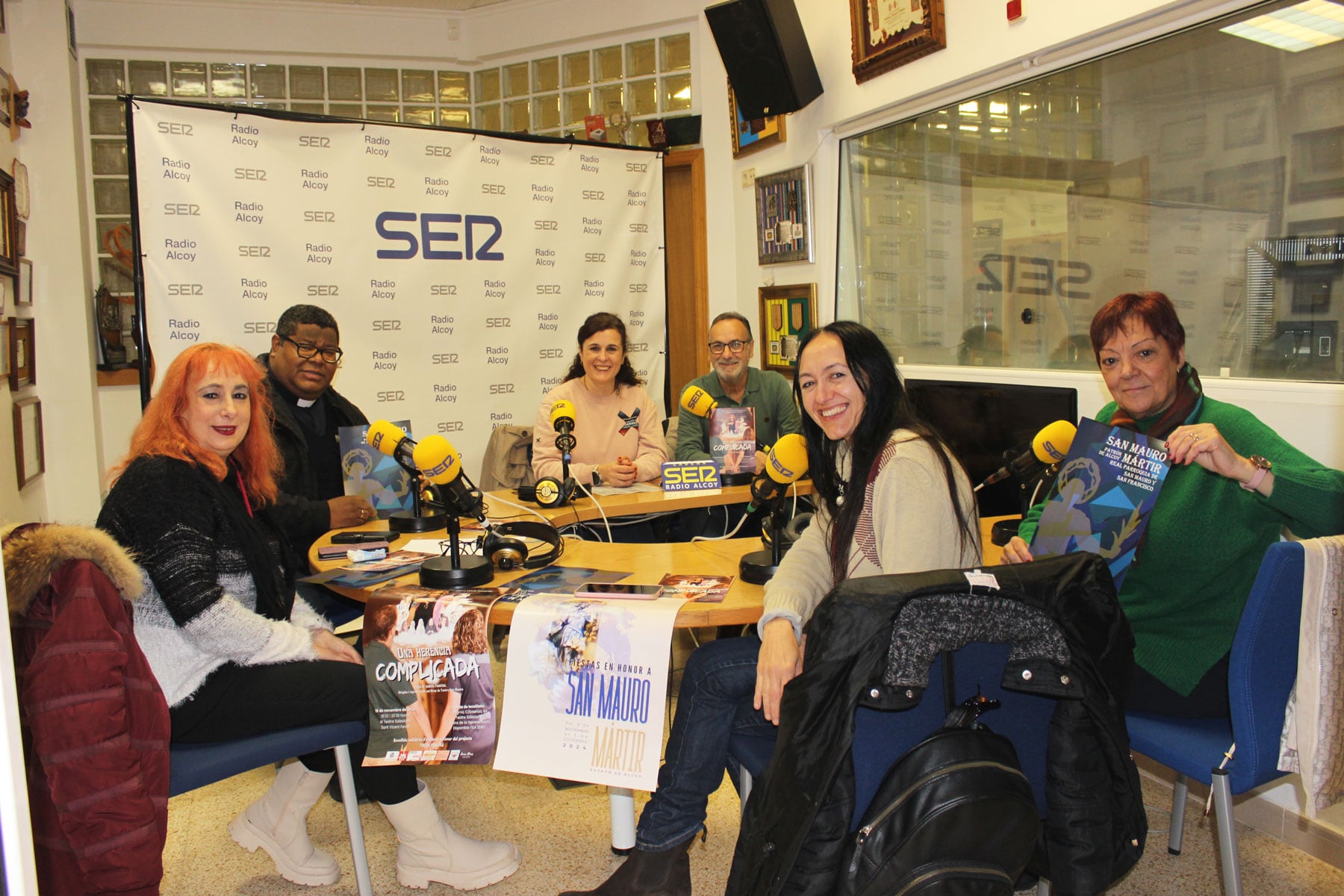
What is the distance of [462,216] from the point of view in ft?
15.1

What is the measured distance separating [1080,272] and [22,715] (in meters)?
3.16

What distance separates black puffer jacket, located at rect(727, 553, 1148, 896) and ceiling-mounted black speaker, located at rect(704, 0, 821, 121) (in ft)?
10.9

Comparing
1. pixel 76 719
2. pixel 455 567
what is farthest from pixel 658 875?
pixel 76 719

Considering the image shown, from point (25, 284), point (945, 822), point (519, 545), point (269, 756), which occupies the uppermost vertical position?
point (25, 284)

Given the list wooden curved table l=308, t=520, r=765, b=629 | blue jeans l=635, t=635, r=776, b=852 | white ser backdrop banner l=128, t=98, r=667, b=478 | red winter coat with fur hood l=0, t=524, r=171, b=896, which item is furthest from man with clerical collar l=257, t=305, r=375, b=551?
blue jeans l=635, t=635, r=776, b=852

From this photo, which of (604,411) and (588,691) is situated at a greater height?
(604,411)

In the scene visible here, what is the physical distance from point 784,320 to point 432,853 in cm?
317

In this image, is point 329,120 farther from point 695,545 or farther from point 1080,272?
point 1080,272

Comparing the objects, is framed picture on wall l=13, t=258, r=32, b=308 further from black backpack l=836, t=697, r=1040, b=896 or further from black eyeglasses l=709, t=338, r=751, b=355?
black backpack l=836, t=697, r=1040, b=896

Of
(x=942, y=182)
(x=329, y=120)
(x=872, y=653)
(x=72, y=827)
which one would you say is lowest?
(x=72, y=827)

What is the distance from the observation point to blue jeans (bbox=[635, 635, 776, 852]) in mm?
1889

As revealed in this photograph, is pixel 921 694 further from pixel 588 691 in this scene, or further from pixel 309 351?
pixel 309 351

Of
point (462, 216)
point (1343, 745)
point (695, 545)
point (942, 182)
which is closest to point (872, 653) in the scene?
point (1343, 745)

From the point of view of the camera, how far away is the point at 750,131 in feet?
15.7
